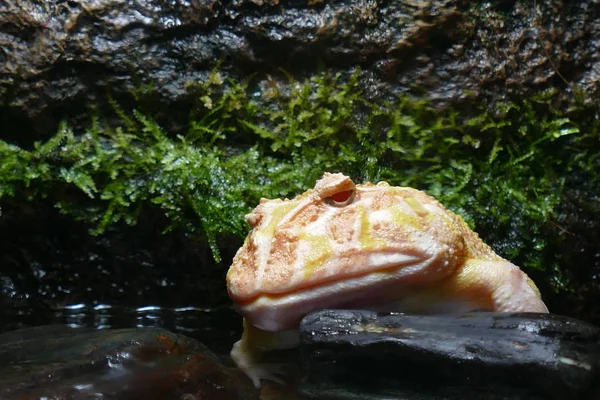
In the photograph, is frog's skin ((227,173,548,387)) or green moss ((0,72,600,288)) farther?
green moss ((0,72,600,288))

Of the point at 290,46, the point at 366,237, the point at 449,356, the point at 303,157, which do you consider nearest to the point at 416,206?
the point at 366,237

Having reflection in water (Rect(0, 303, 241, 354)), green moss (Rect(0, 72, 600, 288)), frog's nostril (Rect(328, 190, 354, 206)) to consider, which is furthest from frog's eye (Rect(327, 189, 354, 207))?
green moss (Rect(0, 72, 600, 288))

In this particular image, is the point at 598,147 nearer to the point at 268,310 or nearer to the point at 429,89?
the point at 429,89

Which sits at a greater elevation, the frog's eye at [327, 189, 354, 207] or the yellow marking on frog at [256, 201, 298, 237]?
the frog's eye at [327, 189, 354, 207]

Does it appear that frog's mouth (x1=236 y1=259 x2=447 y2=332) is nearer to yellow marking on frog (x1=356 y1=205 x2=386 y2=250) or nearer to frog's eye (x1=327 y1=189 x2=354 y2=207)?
yellow marking on frog (x1=356 y1=205 x2=386 y2=250)

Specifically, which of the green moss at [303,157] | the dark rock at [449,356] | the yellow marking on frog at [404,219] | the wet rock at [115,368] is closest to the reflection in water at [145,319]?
the green moss at [303,157]

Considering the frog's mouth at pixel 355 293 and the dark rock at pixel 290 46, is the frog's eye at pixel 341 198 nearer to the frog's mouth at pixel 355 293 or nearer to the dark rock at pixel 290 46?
the frog's mouth at pixel 355 293

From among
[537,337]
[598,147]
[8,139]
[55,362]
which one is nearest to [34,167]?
[8,139]
